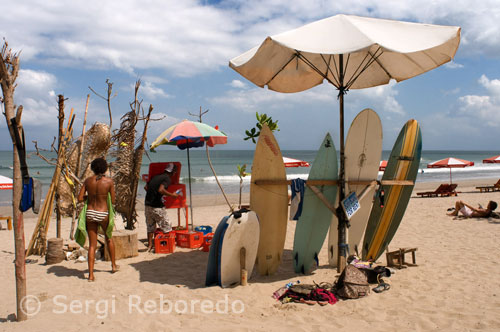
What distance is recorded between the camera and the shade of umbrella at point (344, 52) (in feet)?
13.6

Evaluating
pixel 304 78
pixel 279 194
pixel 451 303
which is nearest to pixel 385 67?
pixel 304 78

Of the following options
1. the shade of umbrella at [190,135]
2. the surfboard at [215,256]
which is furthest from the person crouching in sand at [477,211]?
the surfboard at [215,256]

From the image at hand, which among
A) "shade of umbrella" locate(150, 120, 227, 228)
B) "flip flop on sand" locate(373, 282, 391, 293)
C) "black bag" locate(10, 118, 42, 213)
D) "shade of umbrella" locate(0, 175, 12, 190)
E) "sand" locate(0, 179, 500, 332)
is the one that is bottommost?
"sand" locate(0, 179, 500, 332)

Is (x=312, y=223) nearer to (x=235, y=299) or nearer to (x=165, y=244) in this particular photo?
(x=235, y=299)

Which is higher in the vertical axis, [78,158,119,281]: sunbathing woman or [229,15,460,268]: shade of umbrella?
[229,15,460,268]: shade of umbrella

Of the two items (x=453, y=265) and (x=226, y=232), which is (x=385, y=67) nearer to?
(x=453, y=265)

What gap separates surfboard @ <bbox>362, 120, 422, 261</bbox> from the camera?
576 centimetres

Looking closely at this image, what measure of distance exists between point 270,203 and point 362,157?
136cm

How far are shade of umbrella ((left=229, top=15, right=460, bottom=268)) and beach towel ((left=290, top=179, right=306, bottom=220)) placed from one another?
0.50 meters

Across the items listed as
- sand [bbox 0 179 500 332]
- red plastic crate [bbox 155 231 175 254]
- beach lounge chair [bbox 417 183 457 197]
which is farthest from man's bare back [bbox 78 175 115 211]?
beach lounge chair [bbox 417 183 457 197]

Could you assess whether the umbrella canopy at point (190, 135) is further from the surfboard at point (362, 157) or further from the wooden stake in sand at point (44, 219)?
the surfboard at point (362, 157)

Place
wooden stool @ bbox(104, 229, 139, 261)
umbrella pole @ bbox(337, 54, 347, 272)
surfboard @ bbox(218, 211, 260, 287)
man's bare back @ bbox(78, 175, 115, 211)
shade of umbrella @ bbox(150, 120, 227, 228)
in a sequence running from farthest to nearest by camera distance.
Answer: shade of umbrella @ bbox(150, 120, 227, 228), wooden stool @ bbox(104, 229, 139, 261), man's bare back @ bbox(78, 175, 115, 211), umbrella pole @ bbox(337, 54, 347, 272), surfboard @ bbox(218, 211, 260, 287)

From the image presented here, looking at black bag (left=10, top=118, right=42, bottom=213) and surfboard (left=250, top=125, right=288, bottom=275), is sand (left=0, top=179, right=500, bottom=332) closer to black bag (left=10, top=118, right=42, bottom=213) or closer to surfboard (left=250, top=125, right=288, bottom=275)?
surfboard (left=250, top=125, right=288, bottom=275)

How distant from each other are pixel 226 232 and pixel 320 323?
1.50m
